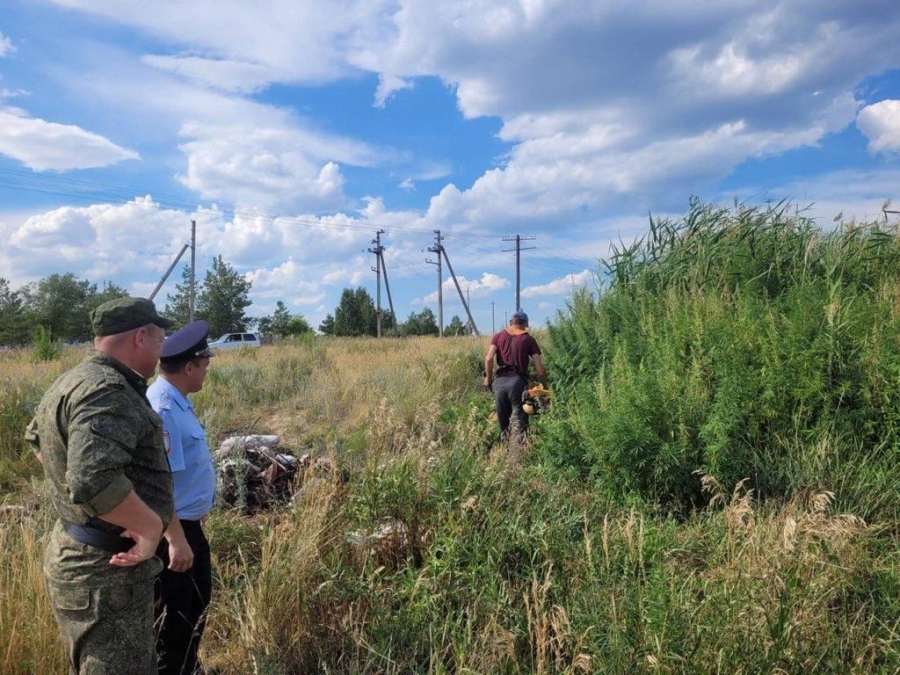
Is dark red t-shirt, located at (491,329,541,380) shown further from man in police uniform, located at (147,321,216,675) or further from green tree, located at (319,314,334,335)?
green tree, located at (319,314,334,335)

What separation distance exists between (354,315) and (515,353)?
4920 centimetres

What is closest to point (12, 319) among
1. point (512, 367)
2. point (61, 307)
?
point (61, 307)

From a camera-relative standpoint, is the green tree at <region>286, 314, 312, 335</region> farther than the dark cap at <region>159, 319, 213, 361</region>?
Yes

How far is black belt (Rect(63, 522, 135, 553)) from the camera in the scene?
2.30 metres

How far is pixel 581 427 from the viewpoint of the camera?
18.3 ft

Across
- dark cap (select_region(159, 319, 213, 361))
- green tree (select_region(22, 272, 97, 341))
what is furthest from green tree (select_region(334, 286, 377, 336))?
dark cap (select_region(159, 319, 213, 361))

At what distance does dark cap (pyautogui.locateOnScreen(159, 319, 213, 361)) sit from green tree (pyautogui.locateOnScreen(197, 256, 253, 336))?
170ft

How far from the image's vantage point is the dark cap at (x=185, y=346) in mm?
3213

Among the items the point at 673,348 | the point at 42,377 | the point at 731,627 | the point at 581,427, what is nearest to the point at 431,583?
the point at 731,627

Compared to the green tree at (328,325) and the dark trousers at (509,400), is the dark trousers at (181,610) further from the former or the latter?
the green tree at (328,325)

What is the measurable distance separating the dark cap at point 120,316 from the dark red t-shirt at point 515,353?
5509mm

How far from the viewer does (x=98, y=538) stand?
2309mm

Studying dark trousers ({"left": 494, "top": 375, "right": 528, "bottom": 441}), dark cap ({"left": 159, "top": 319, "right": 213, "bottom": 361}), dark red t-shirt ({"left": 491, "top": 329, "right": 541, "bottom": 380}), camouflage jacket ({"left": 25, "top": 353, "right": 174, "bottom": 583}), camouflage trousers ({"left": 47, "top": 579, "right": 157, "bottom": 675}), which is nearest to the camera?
camouflage jacket ({"left": 25, "top": 353, "right": 174, "bottom": 583})

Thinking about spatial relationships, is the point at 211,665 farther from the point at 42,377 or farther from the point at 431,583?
the point at 42,377
